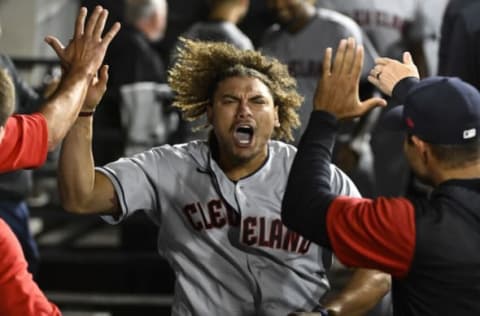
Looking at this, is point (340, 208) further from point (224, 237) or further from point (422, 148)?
point (224, 237)

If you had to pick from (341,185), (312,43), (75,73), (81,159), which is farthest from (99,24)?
(312,43)

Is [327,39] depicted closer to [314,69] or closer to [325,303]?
[314,69]

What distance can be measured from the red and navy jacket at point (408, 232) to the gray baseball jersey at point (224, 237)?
2.34 feet

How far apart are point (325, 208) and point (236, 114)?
88cm

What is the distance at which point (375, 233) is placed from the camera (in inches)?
126

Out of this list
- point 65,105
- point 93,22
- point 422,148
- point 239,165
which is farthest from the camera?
point 239,165

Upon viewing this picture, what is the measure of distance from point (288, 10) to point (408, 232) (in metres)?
3.19

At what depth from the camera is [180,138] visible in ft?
21.3

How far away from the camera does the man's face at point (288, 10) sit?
6188 millimetres

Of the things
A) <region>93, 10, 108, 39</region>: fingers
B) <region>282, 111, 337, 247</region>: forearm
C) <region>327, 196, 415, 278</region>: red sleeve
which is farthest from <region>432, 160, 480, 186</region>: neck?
<region>93, 10, 108, 39</region>: fingers

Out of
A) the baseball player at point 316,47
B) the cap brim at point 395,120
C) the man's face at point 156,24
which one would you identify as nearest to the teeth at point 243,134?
the cap brim at point 395,120

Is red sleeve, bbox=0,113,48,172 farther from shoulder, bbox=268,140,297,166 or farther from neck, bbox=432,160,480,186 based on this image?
neck, bbox=432,160,480,186

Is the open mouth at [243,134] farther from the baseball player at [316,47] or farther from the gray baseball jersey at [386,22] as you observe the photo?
the gray baseball jersey at [386,22]

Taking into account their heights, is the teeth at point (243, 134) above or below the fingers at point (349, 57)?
below
